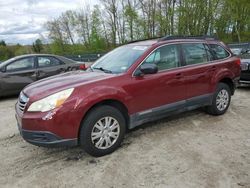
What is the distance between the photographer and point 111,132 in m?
4.26

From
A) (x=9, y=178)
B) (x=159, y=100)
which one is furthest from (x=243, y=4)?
(x=9, y=178)

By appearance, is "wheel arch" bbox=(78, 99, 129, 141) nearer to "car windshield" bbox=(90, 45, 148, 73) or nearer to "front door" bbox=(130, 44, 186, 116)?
"front door" bbox=(130, 44, 186, 116)

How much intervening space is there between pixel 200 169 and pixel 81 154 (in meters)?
1.79

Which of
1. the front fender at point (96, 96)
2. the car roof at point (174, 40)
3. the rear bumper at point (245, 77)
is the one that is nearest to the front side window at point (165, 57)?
the car roof at point (174, 40)

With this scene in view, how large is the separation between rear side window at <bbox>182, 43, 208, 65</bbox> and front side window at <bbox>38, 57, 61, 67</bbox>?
18.6 feet

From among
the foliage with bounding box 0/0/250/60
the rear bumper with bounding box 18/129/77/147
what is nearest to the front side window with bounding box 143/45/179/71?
the rear bumper with bounding box 18/129/77/147

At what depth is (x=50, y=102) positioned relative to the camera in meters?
3.82

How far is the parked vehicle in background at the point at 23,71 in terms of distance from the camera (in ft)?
29.2

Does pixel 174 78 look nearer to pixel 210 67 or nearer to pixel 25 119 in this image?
pixel 210 67

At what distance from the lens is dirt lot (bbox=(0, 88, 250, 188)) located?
3521 millimetres

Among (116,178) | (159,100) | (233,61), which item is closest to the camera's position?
(116,178)

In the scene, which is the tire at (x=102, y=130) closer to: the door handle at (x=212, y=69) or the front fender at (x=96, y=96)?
the front fender at (x=96, y=96)

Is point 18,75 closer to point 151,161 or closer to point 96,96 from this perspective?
point 96,96

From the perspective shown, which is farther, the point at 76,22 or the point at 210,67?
the point at 76,22
